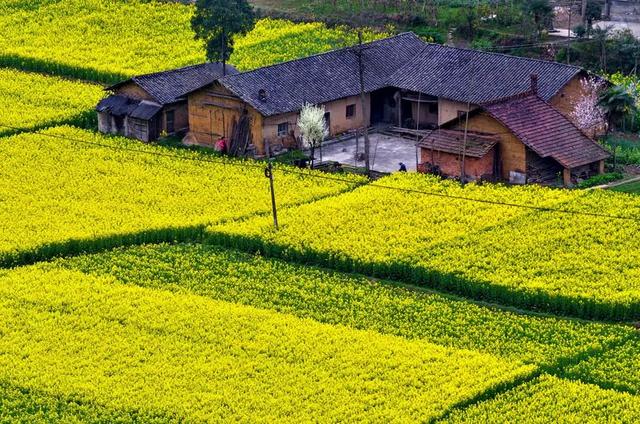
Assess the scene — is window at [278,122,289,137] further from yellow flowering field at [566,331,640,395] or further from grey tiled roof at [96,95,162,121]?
yellow flowering field at [566,331,640,395]

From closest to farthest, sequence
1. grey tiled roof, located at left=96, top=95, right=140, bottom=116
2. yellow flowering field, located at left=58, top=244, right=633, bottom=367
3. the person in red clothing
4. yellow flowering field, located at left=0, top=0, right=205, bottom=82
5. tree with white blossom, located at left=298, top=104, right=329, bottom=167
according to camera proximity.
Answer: yellow flowering field, located at left=58, top=244, right=633, bottom=367 < tree with white blossom, located at left=298, top=104, right=329, bottom=167 < the person in red clothing < grey tiled roof, located at left=96, top=95, right=140, bottom=116 < yellow flowering field, located at left=0, top=0, right=205, bottom=82

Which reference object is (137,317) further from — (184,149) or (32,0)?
(32,0)

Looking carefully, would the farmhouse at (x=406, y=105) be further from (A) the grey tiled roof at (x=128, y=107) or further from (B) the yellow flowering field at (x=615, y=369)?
(B) the yellow flowering field at (x=615, y=369)

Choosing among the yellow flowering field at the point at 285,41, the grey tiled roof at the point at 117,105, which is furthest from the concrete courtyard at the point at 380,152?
the yellow flowering field at the point at 285,41

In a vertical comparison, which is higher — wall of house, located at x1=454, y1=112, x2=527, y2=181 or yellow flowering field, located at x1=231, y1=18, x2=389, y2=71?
yellow flowering field, located at x1=231, y1=18, x2=389, y2=71

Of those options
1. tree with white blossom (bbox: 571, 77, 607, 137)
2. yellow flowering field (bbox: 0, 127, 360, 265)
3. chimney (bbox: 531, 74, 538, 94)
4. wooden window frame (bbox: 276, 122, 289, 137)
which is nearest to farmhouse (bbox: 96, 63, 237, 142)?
yellow flowering field (bbox: 0, 127, 360, 265)

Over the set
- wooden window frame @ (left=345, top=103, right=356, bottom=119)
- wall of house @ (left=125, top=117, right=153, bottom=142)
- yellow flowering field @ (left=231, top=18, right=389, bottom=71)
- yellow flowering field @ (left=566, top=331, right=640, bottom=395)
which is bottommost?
yellow flowering field @ (left=566, top=331, right=640, bottom=395)

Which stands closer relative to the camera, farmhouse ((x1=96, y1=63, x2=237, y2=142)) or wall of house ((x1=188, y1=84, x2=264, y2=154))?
wall of house ((x1=188, y1=84, x2=264, y2=154))
